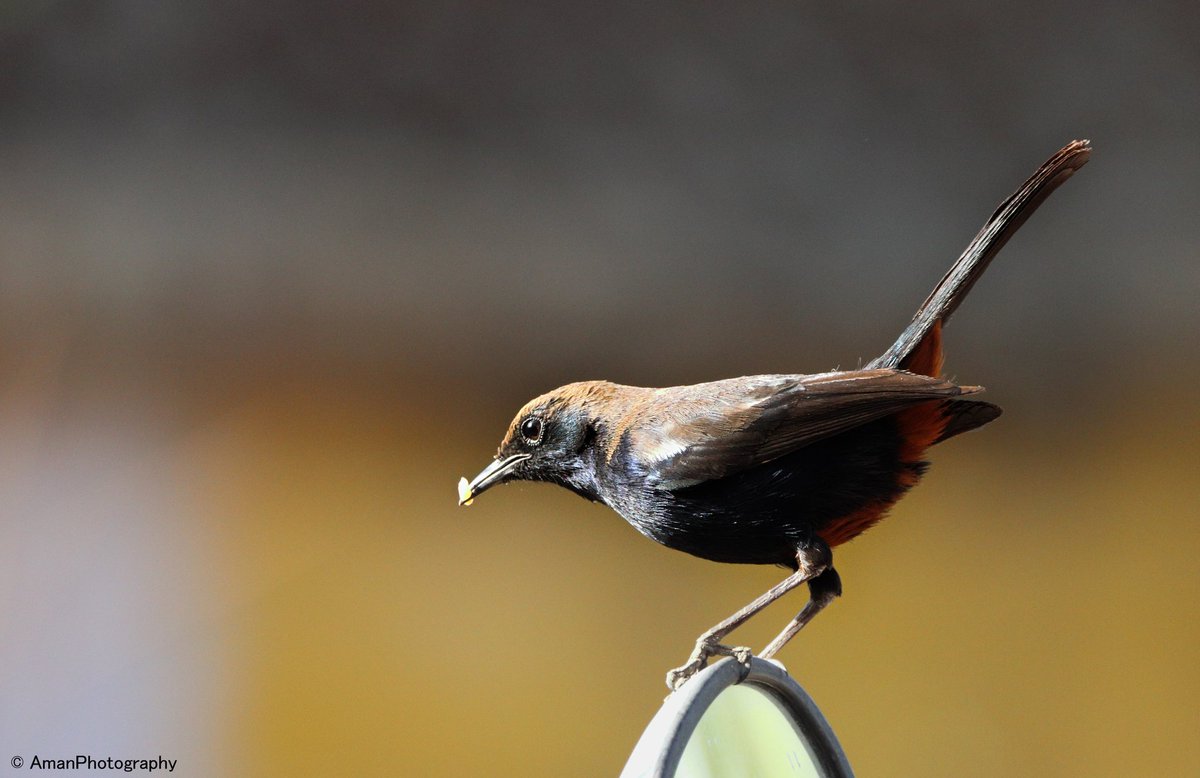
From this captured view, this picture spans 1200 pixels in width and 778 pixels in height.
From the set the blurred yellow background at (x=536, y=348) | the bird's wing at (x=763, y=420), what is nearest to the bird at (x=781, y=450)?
the bird's wing at (x=763, y=420)

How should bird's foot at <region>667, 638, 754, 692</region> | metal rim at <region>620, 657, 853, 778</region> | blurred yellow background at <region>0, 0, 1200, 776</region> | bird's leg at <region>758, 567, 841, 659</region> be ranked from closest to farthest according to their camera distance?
metal rim at <region>620, 657, 853, 778</region> → bird's foot at <region>667, 638, 754, 692</region> → bird's leg at <region>758, 567, 841, 659</region> → blurred yellow background at <region>0, 0, 1200, 776</region>

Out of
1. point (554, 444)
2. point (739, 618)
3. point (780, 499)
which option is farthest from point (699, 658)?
point (554, 444)

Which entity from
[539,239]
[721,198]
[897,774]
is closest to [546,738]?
[897,774]

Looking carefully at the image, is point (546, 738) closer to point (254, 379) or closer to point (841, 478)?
point (254, 379)

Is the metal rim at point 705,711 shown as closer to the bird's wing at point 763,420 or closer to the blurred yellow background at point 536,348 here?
the bird's wing at point 763,420

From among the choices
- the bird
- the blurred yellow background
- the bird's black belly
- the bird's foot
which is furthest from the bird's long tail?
the blurred yellow background

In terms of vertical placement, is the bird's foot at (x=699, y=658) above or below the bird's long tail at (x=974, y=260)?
below

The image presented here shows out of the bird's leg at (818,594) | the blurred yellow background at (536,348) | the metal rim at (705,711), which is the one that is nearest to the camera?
the metal rim at (705,711)

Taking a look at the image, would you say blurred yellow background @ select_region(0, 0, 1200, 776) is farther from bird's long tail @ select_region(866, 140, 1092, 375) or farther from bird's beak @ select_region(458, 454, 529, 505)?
bird's long tail @ select_region(866, 140, 1092, 375)
